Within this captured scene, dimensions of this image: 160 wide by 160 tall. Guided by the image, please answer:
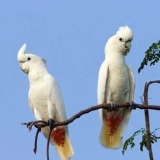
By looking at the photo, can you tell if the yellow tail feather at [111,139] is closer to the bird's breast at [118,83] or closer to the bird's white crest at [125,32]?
the bird's breast at [118,83]

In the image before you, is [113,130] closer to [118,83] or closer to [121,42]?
[118,83]

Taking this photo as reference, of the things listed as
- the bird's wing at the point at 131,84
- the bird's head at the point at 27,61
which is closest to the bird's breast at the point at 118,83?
the bird's wing at the point at 131,84

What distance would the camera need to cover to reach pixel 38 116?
488 centimetres

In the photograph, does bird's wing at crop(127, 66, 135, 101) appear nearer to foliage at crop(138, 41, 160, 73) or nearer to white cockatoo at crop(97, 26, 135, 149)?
white cockatoo at crop(97, 26, 135, 149)

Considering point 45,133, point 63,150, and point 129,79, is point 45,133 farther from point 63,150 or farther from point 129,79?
point 129,79

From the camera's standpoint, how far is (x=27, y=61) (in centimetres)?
491

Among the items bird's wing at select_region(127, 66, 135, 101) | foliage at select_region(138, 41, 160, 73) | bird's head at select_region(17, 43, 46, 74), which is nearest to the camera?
foliage at select_region(138, 41, 160, 73)

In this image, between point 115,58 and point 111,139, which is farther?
point 115,58

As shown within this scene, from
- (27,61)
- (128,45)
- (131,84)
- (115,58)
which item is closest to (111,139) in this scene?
(131,84)

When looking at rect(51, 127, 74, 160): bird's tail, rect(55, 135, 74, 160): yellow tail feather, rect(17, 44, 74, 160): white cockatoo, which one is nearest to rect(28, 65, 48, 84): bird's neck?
rect(17, 44, 74, 160): white cockatoo

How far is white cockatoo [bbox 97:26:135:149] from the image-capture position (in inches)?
179

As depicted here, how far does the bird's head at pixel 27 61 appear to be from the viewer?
4887mm

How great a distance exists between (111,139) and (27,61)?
119 cm

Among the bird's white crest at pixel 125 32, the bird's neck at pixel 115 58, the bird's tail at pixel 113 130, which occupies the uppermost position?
the bird's white crest at pixel 125 32
